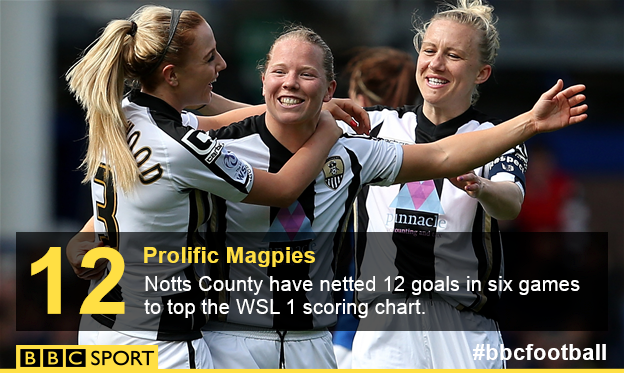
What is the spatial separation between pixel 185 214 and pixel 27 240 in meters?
5.23

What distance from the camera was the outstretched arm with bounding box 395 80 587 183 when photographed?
2898 millimetres

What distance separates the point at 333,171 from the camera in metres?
3.08

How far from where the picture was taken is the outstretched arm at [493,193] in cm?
312

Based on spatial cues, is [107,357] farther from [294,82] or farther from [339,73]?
[339,73]

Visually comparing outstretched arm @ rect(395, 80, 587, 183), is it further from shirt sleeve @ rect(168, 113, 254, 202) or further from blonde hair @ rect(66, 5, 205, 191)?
blonde hair @ rect(66, 5, 205, 191)

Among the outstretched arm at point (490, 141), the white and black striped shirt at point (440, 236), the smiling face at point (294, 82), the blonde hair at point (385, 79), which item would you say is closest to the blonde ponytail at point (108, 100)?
the smiling face at point (294, 82)

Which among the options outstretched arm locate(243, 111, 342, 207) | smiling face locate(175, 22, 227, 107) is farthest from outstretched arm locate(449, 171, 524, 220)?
smiling face locate(175, 22, 227, 107)

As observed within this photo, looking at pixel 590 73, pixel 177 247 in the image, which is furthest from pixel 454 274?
pixel 590 73

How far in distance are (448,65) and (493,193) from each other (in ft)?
2.73

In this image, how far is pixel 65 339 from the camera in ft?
19.6

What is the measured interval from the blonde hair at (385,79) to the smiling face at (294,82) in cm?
173

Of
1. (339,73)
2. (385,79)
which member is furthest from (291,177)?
(339,73)

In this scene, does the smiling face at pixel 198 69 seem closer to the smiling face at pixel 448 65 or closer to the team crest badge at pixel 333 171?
the team crest badge at pixel 333 171

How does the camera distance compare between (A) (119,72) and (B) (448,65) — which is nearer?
(A) (119,72)
